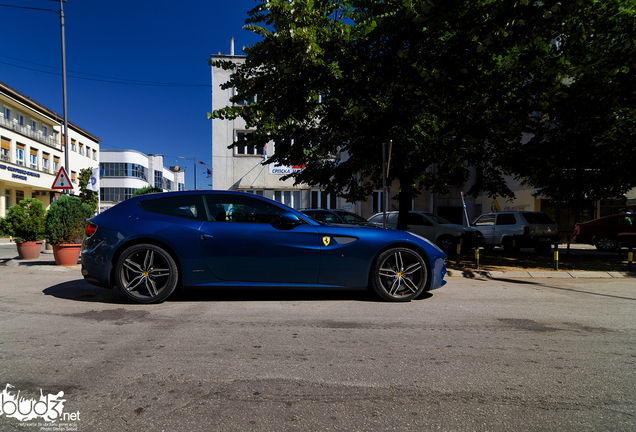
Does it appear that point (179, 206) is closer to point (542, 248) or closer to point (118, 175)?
point (542, 248)

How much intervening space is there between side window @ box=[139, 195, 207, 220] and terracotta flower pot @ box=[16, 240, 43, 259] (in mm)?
7076

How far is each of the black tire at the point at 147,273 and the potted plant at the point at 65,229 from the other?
15.7 feet

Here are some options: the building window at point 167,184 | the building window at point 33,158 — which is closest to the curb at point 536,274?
the building window at point 33,158

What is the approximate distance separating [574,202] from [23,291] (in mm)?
17402

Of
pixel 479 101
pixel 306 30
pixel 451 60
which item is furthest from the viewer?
pixel 479 101

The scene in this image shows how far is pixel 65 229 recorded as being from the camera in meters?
8.38

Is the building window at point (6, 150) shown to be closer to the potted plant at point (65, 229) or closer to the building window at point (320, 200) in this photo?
the building window at point (320, 200)

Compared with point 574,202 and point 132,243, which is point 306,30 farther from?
point 574,202

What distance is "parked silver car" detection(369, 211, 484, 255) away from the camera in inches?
513

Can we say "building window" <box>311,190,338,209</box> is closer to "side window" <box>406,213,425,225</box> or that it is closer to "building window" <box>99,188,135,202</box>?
"side window" <box>406,213,425,225</box>

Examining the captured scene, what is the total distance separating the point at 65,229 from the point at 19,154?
3241cm

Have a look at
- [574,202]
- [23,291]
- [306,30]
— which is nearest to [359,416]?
[23,291]

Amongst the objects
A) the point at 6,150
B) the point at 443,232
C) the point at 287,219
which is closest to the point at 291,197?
the point at 443,232

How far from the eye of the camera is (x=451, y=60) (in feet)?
27.4
